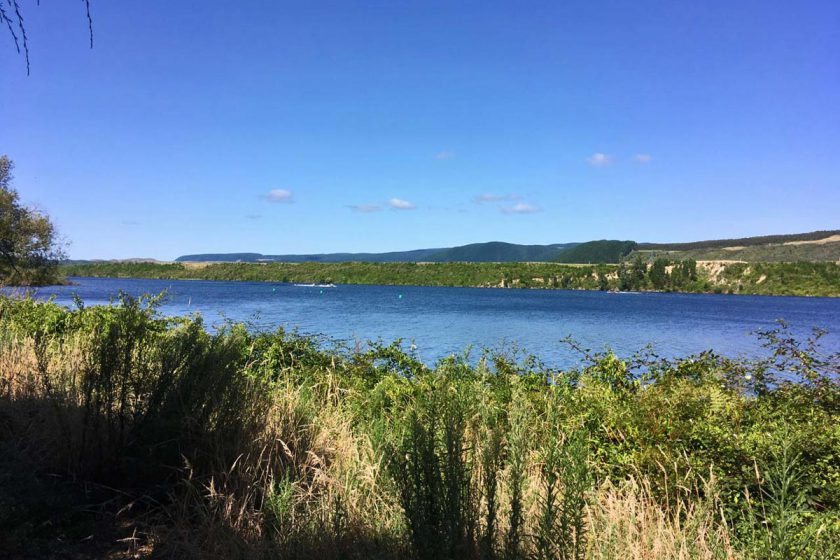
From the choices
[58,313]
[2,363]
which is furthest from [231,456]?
[58,313]

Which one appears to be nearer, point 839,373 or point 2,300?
point 839,373

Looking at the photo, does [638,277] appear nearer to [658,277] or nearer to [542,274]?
[658,277]

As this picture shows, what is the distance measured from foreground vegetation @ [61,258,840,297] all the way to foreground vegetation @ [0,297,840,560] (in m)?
97.9

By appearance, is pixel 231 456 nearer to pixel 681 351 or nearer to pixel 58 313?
pixel 58 313

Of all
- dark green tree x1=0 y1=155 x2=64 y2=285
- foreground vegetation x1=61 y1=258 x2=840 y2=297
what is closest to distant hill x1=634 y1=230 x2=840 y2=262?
foreground vegetation x1=61 y1=258 x2=840 y2=297

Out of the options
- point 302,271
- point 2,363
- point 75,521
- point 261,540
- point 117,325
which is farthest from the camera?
point 302,271

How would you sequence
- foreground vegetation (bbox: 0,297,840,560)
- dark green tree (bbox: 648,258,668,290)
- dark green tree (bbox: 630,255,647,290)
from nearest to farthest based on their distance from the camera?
foreground vegetation (bbox: 0,297,840,560)
dark green tree (bbox: 648,258,668,290)
dark green tree (bbox: 630,255,647,290)

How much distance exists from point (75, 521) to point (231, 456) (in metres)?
0.98

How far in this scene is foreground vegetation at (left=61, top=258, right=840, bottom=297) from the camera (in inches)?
3568

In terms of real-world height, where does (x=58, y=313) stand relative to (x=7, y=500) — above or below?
above

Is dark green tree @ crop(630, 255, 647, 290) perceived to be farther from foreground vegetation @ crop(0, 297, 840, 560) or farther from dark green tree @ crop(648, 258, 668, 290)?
foreground vegetation @ crop(0, 297, 840, 560)

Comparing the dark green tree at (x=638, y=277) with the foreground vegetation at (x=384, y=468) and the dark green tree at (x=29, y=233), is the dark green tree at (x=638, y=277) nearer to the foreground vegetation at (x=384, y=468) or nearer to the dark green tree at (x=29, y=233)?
the dark green tree at (x=29, y=233)

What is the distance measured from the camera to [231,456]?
12.8 ft

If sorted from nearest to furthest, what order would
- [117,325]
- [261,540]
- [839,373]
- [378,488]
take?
[261,540], [378,488], [117,325], [839,373]
